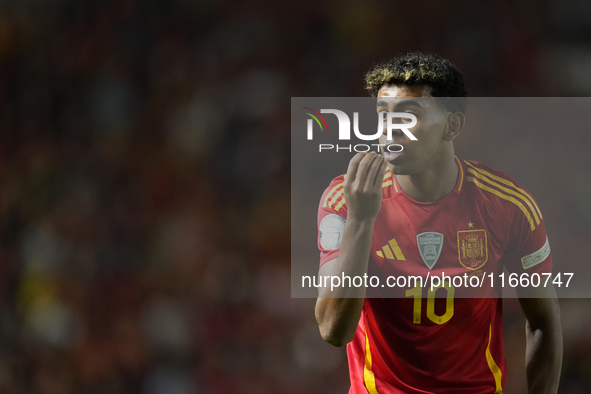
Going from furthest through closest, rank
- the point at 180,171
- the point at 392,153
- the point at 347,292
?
the point at 180,171 < the point at 392,153 < the point at 347,292

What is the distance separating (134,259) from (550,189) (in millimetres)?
1290

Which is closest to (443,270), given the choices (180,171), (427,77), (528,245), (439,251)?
(439,251)

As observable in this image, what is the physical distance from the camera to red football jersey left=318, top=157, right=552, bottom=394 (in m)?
0.79

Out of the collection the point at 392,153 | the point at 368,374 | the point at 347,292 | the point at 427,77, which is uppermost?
the point at 427,77

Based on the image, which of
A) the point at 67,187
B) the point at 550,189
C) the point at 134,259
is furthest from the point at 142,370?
the point at 550,189

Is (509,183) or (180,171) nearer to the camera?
(509,183)

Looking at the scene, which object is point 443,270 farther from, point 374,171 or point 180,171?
point 180,171

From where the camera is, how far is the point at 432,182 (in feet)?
2.67

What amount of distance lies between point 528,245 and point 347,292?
1.09 ft

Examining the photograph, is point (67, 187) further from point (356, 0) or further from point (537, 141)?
point (537, 141)

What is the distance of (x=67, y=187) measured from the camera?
70.3 inches

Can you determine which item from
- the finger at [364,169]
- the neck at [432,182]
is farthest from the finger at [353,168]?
the neck at [432,182]

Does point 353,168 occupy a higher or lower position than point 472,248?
higher

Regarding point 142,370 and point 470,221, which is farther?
point 142,370
